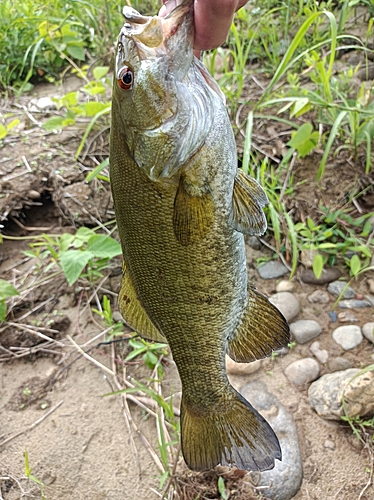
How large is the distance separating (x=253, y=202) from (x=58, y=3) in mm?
4215

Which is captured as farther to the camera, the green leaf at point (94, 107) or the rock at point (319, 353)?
the green leaf at point (94, 107)

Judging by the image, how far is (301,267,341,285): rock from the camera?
2816 mm

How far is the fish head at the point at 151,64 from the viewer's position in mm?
1227

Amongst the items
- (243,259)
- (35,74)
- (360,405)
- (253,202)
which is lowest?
(360,405)

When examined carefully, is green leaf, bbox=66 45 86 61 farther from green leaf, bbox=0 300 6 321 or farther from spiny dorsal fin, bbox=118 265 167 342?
spiny dorsal fin, bbox=118 265 167 342

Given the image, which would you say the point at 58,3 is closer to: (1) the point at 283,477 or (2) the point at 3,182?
(2) the point at 3,182

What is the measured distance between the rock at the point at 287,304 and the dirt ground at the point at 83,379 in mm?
81

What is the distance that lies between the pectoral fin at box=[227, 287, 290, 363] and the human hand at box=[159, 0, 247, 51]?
2.58 feet

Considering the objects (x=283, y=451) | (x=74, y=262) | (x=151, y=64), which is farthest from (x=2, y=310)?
(x=151, y=64)

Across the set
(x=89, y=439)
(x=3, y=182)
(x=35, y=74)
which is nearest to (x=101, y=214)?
(x=3, y=182)

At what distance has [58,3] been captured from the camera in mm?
4629

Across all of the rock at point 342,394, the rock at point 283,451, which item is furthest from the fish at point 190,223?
the rock at point 342,394

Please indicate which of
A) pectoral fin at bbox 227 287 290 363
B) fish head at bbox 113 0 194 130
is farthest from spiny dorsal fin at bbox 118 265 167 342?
fish head at bbox 113 0 194 130

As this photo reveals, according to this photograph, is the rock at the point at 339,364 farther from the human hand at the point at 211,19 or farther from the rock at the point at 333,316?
the human hand at the point at 211,19
